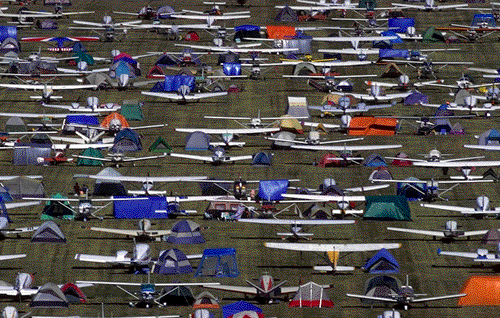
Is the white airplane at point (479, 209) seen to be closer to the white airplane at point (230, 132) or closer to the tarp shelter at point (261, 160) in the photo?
the tarp shelter at point (261, 160)

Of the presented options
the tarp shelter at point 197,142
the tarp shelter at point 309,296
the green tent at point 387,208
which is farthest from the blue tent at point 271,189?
the tarp shelter at point 309,296

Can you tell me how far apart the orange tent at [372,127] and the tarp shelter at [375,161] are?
1415cm

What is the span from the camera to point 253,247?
140625 mm

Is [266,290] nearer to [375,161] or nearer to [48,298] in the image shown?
[48,298]

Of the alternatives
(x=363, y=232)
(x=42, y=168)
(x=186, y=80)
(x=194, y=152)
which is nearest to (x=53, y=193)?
(x=42, y=168)

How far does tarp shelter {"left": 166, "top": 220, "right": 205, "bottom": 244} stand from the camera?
460 ft

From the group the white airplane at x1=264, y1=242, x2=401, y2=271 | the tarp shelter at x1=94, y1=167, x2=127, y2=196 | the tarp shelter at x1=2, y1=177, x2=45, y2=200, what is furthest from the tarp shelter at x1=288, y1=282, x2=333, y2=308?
the tarp shelter at x1=2, y1=177, x2=45, y2=200

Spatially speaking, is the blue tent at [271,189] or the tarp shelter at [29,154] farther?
the tarp shelter at [29,154]

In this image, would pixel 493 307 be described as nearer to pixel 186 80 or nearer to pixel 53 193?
pixel 53 193

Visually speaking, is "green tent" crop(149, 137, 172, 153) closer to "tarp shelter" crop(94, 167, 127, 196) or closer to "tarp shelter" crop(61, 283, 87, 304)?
"tarp shelter" crop(94, 167, 127, 196)

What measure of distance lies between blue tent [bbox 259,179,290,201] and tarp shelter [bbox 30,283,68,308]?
31400 mm

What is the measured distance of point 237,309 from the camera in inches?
4719

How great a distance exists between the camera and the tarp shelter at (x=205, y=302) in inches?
4884

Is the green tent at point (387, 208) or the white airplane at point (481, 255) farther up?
the green tent at point (387, 208)
